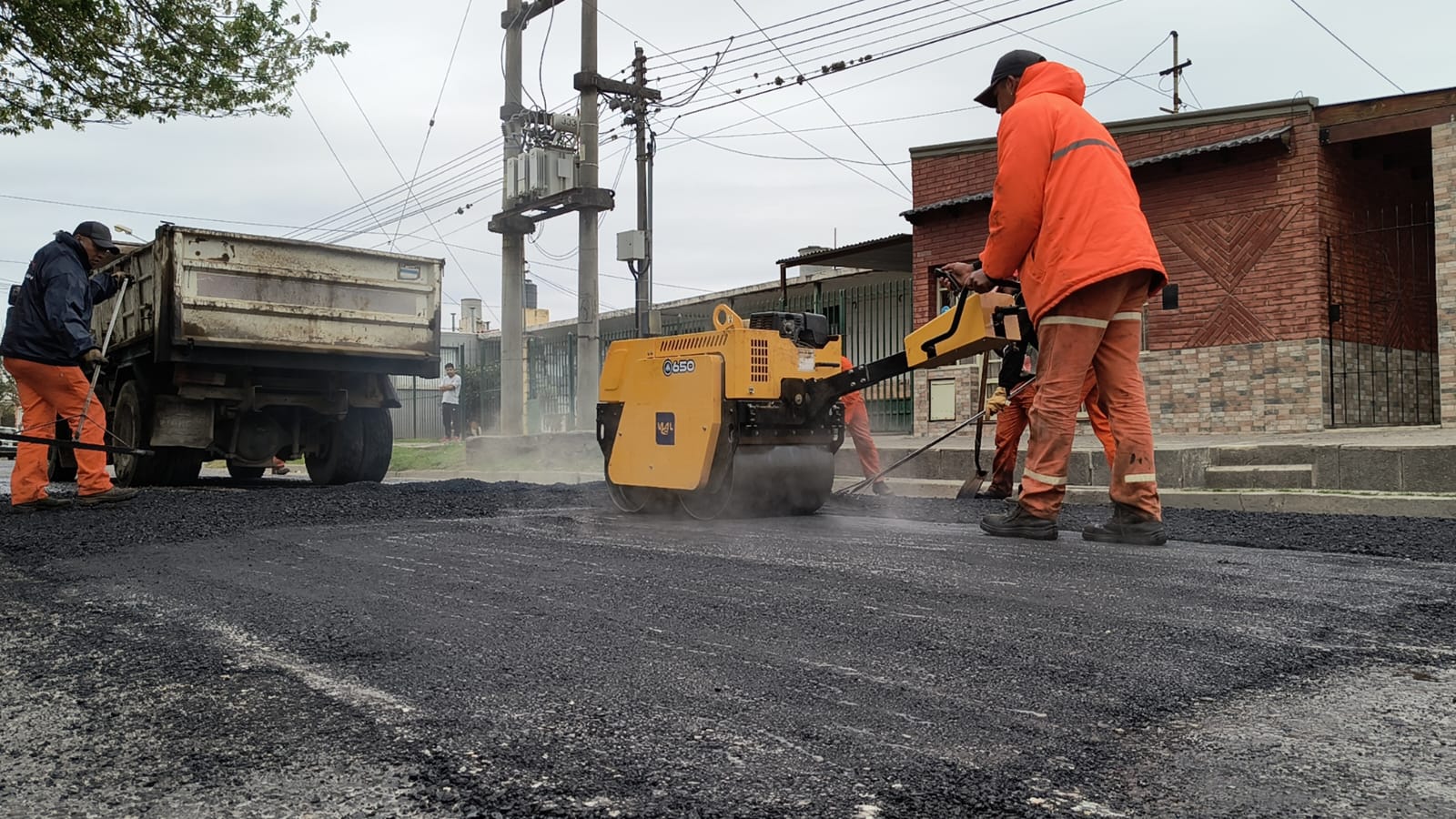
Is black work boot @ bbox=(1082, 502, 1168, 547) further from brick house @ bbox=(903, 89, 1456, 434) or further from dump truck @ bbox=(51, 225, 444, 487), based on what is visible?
brick house @ bbox=(903, 89, 1456, 434)

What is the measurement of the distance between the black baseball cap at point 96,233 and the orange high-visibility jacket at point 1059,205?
6.51 m

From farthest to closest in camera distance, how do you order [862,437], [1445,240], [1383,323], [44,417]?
[1383,323] < [1445,240] < [862,437] < [44,417]

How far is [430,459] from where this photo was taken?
54.4 feet

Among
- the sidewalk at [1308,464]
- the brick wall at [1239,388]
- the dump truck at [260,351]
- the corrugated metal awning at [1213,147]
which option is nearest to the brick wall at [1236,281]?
the brick wall at [1239,388]

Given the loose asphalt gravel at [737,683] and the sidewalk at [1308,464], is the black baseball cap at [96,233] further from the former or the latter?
the sidewalk at [1308,464]

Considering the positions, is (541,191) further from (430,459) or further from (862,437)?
(862,437)

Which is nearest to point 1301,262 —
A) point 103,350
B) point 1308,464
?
point 1308,464

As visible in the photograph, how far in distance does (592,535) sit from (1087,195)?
2909 mm

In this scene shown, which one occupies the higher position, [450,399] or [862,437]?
[450,399]

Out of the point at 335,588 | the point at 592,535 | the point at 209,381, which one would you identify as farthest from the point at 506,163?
the point at 335,588

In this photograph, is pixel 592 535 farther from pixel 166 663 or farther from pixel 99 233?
pixel 99 233

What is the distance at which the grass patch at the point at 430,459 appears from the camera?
52.3 ft

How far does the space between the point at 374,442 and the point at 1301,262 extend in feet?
31.8

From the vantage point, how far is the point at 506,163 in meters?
16.8
